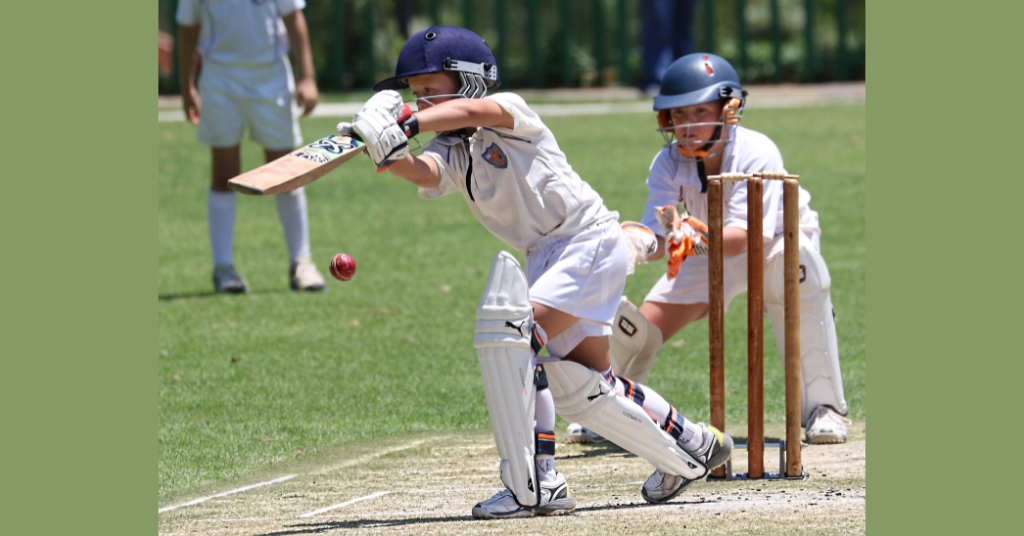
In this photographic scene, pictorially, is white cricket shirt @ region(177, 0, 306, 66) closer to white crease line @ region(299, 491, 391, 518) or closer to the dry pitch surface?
the dry pitch surface

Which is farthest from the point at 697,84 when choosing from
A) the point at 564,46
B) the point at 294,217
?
the point at 564,46

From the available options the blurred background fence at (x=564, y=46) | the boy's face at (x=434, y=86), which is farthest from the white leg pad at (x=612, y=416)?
the blurred background fence at (x=564, y=46)

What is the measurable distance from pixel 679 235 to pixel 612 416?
0.91 metres

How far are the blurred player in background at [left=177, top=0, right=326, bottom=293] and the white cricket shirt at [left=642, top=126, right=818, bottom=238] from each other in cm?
427

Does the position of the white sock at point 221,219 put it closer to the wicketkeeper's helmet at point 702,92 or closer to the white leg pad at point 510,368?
the wicketkeeper's helmet at point 702,92

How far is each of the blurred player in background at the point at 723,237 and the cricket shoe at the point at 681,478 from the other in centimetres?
87

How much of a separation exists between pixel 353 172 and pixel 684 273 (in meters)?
8.93

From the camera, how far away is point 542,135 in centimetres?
454

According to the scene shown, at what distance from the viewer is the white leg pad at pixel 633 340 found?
19.7 ft

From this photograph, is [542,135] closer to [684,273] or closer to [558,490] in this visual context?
[558,490]

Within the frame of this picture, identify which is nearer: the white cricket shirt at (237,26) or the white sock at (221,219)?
the white cricket shirt at (237,26)

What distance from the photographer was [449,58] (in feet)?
14.4

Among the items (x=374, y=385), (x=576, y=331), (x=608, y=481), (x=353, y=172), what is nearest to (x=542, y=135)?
(x=576, y=331)

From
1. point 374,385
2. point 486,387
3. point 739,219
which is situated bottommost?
point 374,385
